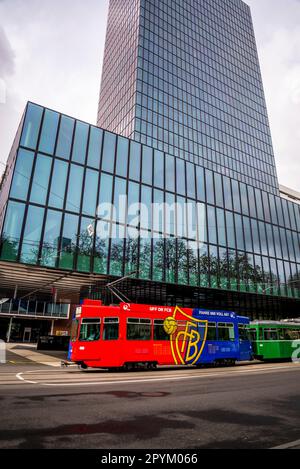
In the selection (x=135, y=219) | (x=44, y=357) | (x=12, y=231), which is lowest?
(x=44, y=357)

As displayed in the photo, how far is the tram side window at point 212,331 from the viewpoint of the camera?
18844 mm

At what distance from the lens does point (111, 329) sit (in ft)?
51.6

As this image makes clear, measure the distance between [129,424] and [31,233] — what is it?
16093mm

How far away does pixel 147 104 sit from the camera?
2468 inches

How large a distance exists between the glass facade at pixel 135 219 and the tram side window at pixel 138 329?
6.21 meters

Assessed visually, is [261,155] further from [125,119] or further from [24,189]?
[24,189]

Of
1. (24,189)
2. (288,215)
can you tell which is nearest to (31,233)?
(24,189)

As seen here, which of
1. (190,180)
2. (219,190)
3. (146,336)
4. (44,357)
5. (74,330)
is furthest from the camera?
(219,190)

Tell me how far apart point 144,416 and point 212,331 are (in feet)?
43.8

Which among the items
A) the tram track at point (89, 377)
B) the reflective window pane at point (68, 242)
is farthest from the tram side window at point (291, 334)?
the reflective window pane at point (68, 242)

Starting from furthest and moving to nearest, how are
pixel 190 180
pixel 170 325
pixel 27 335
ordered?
pixel 27 335 → pixel 190 180 → pixel 170 325

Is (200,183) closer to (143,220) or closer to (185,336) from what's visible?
(143,220)

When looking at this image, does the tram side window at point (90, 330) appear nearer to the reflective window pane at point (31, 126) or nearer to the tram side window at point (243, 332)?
the tram side window at point (243, 332)

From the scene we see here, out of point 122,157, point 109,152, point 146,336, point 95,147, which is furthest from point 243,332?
point 95,147
